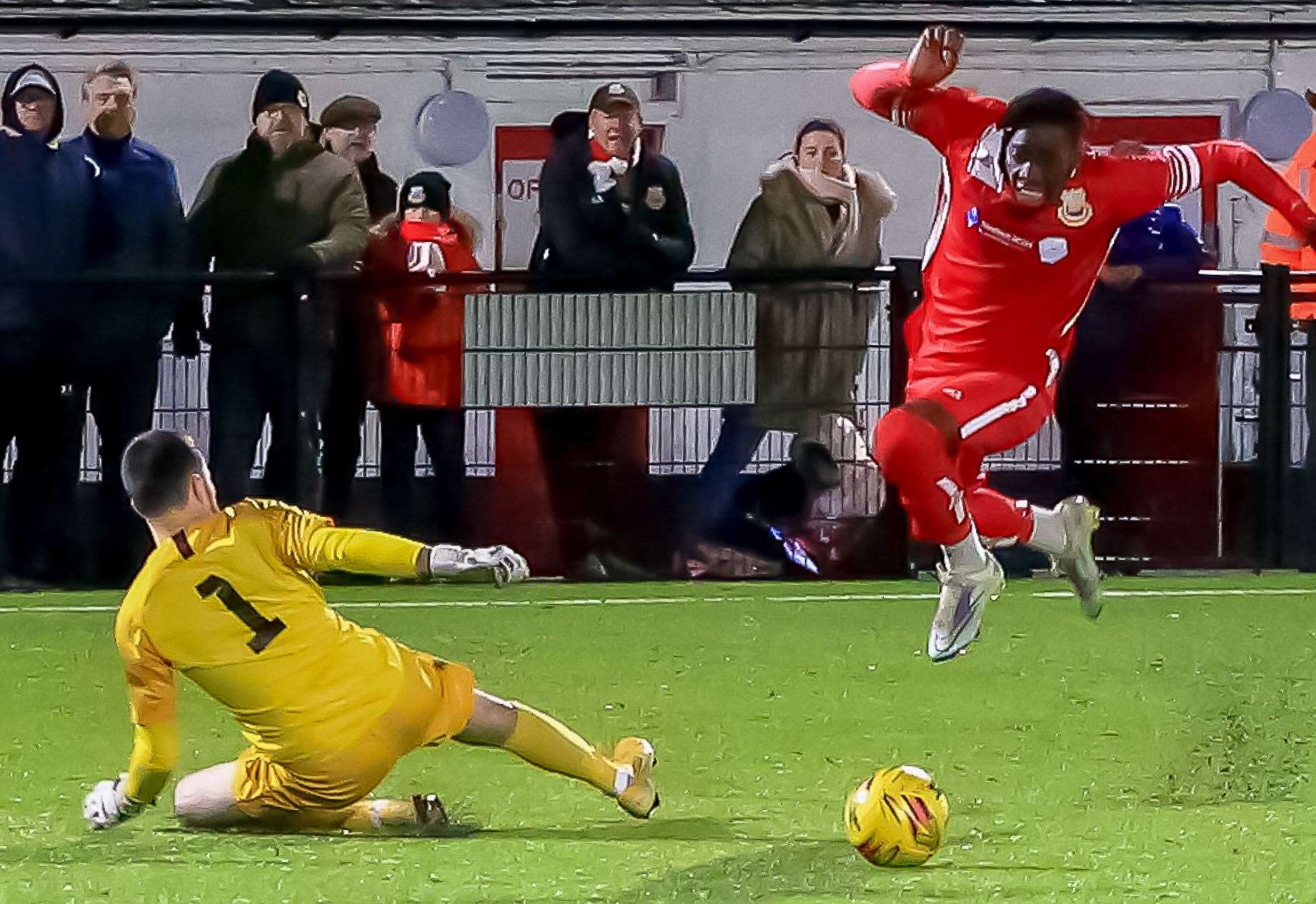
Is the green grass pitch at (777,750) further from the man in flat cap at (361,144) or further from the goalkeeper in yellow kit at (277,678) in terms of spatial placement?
the man in flat cap at (361,144)

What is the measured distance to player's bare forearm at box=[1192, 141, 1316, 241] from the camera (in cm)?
784

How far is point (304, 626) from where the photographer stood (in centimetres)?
629

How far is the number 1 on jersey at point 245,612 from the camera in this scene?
20.2ft

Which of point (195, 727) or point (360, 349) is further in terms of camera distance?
point (360, 349)

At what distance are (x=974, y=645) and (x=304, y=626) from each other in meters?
4.21

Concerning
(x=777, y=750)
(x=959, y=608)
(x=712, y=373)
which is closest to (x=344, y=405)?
(x=712, y=373)

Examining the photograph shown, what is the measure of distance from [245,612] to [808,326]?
6570 millimetres

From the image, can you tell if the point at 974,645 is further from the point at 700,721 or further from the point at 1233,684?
the point at 700,721

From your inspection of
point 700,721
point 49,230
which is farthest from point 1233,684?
point 49,230

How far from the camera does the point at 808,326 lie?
1248cm

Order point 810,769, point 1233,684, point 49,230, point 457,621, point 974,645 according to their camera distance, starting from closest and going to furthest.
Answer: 1. point 810,769
2. point 1233,684
3. point 974,645
4. point 457,621
5. point 49,230

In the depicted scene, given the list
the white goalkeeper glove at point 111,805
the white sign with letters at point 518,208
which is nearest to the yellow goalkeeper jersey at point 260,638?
the white goalkeeper glove at point 111,805

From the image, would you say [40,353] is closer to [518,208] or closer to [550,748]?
[550,748]

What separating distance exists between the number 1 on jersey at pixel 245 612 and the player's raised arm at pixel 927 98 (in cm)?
332
